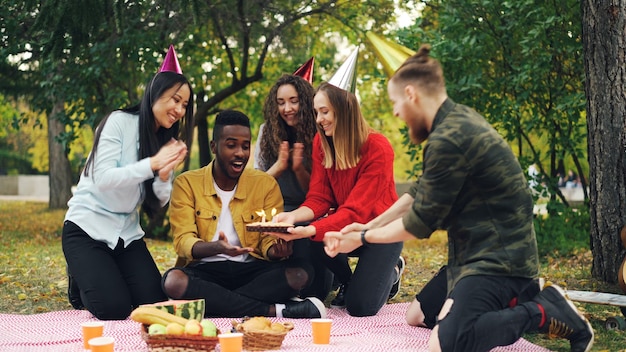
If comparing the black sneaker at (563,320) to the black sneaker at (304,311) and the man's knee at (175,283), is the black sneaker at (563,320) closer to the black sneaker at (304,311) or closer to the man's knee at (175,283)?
the black sneaker at (304,311)

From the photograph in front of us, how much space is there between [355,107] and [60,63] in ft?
25.5

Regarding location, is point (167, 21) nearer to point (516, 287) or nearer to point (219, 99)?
point (219, 99)

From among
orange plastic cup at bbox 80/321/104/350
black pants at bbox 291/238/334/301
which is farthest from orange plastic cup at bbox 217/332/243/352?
Answer: black pants at bbox 291/238/334/301

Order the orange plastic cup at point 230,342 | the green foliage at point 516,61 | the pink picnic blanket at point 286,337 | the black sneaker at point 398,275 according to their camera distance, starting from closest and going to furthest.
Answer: the orange plastic cup at point 230,342 < the pink picnic blanket at point 286,337 < the black sneaker at point 398,275 < the green foliage at point 516,61

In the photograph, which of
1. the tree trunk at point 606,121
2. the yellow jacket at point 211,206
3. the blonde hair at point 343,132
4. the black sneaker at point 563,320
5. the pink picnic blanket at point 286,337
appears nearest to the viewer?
the black sneaker at point 563,320

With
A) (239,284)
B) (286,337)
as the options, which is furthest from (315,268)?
(286,337)

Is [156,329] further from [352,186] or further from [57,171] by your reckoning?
[57,171]

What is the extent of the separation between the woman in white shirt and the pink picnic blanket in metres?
0.27

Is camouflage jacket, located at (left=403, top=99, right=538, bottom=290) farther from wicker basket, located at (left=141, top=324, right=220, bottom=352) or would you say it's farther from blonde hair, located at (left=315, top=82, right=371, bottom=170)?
blonde hair, located at (left=315, top=82, right=371, bottom=170)

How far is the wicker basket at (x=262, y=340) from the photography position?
4.21 metres

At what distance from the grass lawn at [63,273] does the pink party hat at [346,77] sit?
77.9 inches

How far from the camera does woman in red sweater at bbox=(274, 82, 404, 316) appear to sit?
17.2 ft

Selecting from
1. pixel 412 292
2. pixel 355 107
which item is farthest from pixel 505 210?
pixel 412 292

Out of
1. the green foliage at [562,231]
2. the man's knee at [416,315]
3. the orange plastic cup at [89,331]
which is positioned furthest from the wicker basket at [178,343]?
the green foliage at [562,231]
